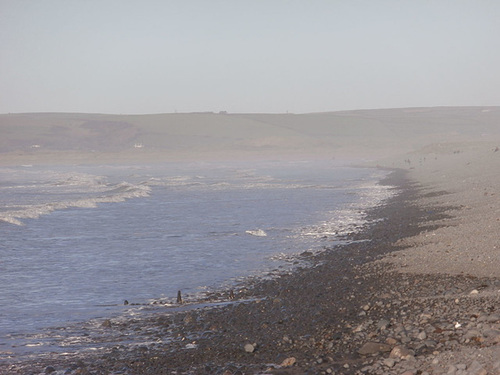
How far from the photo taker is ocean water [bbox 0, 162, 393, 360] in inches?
454

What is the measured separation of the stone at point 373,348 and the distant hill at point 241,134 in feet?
304

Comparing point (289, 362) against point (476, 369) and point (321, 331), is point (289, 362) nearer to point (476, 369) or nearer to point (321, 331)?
point (321, 331)

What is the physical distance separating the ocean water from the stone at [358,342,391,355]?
4375mm

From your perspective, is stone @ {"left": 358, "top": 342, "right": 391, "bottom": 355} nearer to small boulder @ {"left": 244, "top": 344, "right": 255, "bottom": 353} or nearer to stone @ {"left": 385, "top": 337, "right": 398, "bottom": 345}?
stone @ {"left": 385, "top": 337, "right": 398, "bottom": 345}

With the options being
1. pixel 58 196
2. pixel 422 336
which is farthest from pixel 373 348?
pixel 58 196

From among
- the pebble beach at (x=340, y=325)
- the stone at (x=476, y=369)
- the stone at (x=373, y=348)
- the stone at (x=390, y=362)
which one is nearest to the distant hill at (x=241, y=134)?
the pebble beach at (x=340, y=325)

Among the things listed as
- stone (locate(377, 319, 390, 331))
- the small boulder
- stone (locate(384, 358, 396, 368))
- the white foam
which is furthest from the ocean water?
stone (locate(384, 358, 396, 368))

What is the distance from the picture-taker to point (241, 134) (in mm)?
130000

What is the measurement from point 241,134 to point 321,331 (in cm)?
12205

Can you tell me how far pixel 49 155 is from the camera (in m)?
97.8

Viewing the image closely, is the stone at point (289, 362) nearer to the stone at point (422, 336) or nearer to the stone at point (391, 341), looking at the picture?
the stone at point (391, 341)

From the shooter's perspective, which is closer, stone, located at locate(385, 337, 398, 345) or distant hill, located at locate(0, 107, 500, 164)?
stone, located at locate(385, 337, 398, 345)

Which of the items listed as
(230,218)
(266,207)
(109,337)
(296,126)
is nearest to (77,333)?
(109,337)

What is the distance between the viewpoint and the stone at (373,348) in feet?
24.3
